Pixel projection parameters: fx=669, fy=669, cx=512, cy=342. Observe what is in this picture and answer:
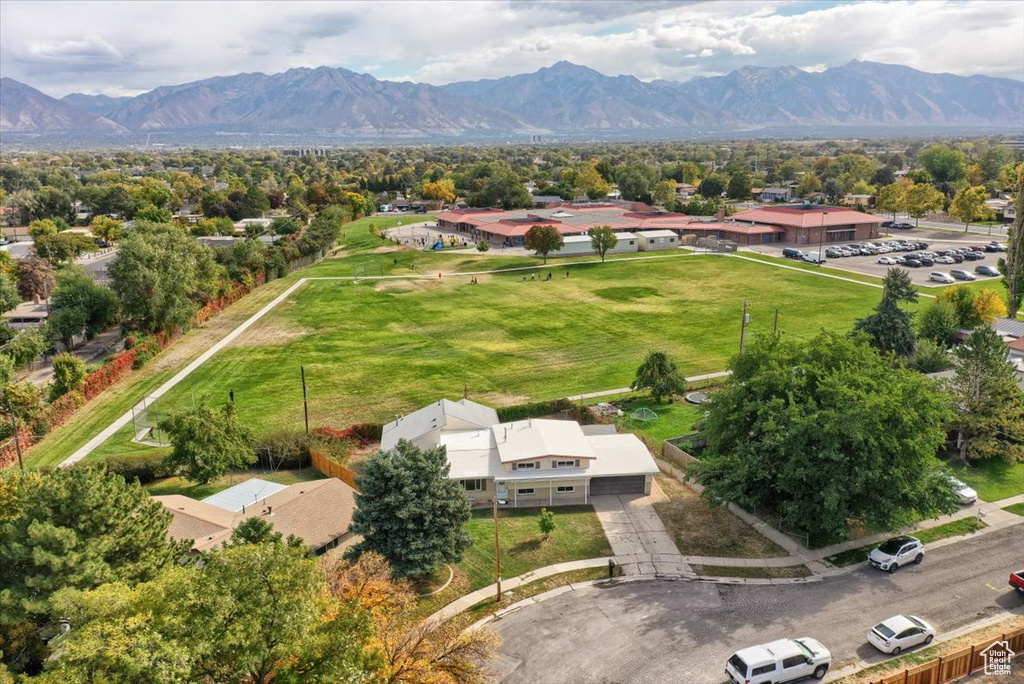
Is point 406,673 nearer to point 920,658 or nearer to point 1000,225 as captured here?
point 920,658

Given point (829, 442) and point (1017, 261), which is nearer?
point (829, 442)

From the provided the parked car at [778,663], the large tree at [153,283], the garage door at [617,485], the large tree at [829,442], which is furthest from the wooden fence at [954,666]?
the large tree at [153,283]

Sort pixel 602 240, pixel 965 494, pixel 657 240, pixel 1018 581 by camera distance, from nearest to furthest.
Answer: pixel 1018 581
pixel 965 494
pixel 602 240
pixel 657 240

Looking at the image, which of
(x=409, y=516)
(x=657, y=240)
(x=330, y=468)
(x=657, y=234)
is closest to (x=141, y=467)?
(x=330, y=468)

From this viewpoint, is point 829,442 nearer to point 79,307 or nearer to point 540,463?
point 540,463

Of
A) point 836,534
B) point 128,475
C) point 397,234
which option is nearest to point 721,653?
point 836,534

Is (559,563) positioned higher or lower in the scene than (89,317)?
lower
